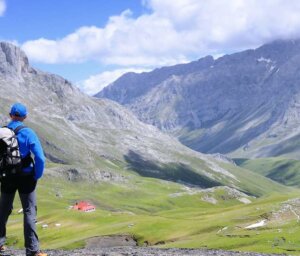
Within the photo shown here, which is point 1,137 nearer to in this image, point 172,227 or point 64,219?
point 172,227

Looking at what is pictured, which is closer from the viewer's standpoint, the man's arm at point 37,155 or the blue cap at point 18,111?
the man's arm at point 37,155

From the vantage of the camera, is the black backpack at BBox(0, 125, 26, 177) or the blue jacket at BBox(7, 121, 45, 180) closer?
the black backpack at BBox(0, 125, 26, 177)

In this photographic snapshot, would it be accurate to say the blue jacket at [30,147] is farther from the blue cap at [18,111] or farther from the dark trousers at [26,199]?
the blue cap at [18,111]

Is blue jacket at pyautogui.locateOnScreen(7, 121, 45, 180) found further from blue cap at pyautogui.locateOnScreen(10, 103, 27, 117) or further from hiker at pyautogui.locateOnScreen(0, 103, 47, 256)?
blue cap at pyautogui.locateOnScreen(10, 103, 27, 117)

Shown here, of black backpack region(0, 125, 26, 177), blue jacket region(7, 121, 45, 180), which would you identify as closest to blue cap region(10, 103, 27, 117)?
blue jacket region(7, 121, 45, 180)

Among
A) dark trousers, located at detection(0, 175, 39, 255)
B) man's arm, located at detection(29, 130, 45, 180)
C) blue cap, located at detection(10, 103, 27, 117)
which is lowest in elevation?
dark trousers, located at detection(0, 175, 39, 255)

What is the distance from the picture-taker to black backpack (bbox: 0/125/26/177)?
2267 cm

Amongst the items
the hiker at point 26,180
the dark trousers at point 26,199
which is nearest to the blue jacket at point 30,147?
the hiker at point 26,180

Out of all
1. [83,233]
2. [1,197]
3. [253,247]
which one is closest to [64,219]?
[83,233]

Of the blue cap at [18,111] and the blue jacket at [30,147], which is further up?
the blue cap at [18,111]

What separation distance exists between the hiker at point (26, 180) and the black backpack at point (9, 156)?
0.15m

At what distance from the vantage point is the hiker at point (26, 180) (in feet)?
75.5

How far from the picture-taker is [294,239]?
58.3m

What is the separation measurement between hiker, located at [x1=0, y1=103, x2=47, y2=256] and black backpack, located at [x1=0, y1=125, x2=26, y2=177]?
0.51 feet
